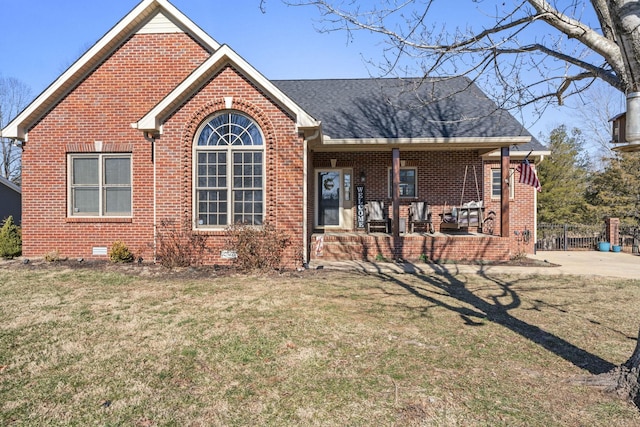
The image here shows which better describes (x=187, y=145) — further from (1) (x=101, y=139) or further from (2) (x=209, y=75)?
(1) (x=101, y=139)

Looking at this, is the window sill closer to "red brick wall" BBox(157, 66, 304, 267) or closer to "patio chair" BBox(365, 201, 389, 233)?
"red brick wall" BBox(157, 66, 304, 267)

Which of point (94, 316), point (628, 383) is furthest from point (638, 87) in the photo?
point (94, 316)

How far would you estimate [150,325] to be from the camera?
16.8 ft

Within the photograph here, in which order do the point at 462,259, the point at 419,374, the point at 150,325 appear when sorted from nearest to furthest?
the point at 419,374
the point at 150,325
the point at 462,259

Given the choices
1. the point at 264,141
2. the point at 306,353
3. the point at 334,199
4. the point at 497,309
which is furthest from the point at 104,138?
the point at 497,309

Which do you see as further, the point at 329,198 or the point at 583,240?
the point at 583,240

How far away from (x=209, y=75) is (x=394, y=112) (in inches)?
248

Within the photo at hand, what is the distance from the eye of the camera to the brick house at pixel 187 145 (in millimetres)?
8898

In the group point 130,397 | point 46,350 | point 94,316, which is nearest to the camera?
point 130,397

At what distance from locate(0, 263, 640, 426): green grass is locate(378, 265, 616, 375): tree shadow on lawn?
37mm

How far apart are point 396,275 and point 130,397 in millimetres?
6362

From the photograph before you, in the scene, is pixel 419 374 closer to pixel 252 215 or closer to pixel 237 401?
pixel 237 401

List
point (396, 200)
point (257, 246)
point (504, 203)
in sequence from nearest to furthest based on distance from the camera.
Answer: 1. point (257, 246)
2. point (396, 200)
3. point (504, 203)

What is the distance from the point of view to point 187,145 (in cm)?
898
